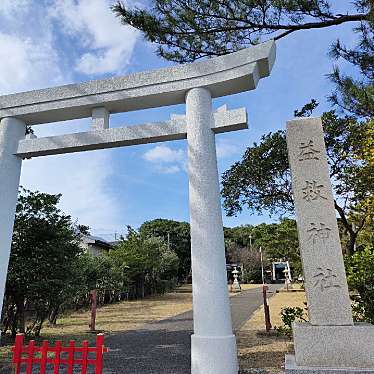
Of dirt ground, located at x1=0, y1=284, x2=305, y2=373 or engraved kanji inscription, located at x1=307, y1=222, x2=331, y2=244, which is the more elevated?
engraved kanji inscription, located at x1=307, y1=222, x2=331, y2=244

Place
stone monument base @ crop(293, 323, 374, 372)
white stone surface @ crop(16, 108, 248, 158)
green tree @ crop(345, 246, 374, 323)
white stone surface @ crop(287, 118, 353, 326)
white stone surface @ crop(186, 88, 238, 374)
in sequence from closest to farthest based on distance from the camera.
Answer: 1. stone monument base @ crop(293, 323, 374, 372)
2. white stone surface @ crop(287, 118, 353, 326)
3. white stone surface @ crop(186, 88, 238, 374)
4. white stone surface @ crop(16, 108, 248, 158)
5. green tree @ crop(345, 246, 374, 323)

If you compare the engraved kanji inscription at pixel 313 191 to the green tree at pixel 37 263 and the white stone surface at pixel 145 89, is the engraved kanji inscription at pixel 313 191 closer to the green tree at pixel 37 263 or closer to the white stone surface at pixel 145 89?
the white stone surface at pixel 145 89

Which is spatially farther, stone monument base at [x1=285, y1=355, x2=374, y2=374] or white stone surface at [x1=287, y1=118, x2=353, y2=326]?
white stone surface at [x1=287, y1=118, x2=353, y2=326]

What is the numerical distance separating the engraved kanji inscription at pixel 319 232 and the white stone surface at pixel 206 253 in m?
1.09

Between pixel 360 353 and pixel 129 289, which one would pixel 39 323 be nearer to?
pixel 360 353

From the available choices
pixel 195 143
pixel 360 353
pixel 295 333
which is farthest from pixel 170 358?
pixel 195 143

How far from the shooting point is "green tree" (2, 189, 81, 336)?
22.1 ft

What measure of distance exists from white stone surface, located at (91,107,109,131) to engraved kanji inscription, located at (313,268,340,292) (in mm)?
3586

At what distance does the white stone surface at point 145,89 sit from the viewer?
175 inches

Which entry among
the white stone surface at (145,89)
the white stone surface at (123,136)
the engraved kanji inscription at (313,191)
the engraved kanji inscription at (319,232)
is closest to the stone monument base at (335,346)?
the engraved kanji inscription at (319,232)

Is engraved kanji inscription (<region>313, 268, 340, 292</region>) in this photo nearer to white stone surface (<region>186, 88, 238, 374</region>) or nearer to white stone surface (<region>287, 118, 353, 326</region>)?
white stone surface (<region>287, 118, 353, 326</region>)

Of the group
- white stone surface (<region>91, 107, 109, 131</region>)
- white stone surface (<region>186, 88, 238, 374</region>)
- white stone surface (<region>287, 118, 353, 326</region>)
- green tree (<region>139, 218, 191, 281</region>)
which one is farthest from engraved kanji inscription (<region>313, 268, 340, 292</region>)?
green tree (<region>139, 218, 191, 281</region>)

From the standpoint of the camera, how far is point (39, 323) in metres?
7.50

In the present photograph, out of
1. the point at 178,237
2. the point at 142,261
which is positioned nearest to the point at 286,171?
the point at 142,261
